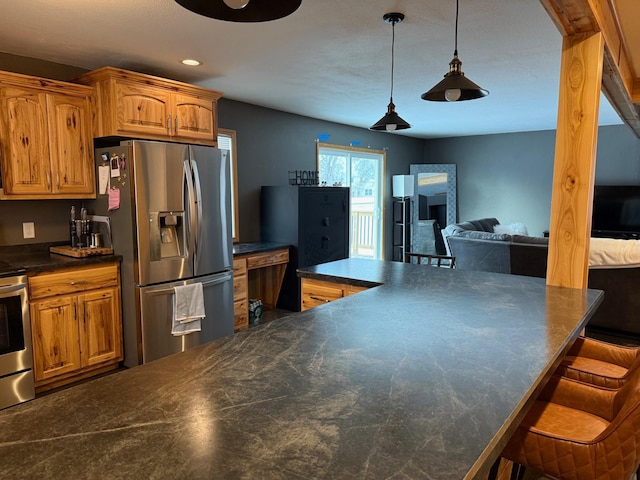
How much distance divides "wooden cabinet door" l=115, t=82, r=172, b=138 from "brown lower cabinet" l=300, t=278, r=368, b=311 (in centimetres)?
184

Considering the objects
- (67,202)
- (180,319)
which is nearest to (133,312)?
(180,319)

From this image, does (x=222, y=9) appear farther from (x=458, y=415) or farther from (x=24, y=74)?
(x=24, y=74)

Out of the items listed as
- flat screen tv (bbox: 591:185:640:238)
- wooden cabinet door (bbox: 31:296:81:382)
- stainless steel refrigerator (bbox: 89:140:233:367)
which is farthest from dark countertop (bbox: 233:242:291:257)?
flat screen tv (bbox: 591:185:640:238)

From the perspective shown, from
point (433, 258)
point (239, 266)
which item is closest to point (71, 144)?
point (239, 266)

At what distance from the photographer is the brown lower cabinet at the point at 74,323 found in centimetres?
299

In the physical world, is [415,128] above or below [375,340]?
above

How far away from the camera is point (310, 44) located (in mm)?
3043

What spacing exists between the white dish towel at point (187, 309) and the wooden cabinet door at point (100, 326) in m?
0.42

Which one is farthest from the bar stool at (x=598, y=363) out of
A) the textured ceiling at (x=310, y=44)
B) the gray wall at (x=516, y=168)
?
the gray wall at (x=516, y=168)

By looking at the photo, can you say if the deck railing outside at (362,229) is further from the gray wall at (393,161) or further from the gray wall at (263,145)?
the gray wall at (263,145)

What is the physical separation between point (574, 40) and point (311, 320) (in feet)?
6.21

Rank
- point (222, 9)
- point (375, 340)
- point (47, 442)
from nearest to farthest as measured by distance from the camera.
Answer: point (47, 442) < point (222, 9) < point (375, 340)

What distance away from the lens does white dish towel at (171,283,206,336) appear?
352 cm

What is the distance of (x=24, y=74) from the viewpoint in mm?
3258
